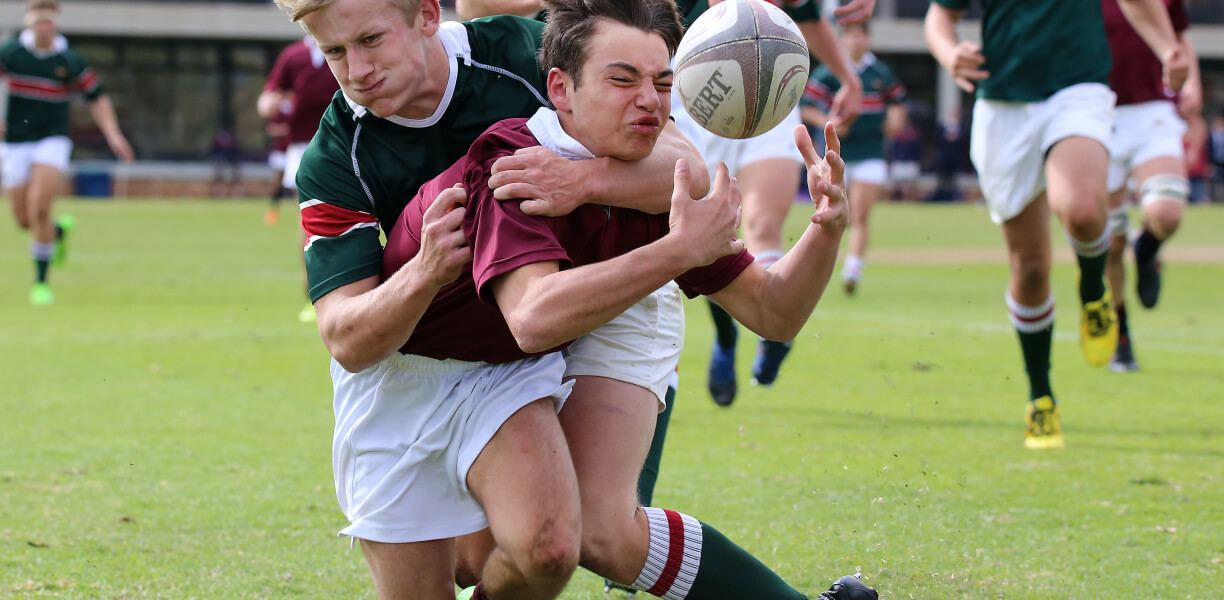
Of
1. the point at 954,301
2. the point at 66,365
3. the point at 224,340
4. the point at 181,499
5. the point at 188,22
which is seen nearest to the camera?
the point at 181,499

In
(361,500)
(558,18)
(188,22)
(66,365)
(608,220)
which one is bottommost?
(188,22)

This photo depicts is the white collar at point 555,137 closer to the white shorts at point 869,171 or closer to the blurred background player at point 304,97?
the blurred background player at point 304,97

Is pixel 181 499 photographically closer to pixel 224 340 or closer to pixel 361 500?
pixel 361 500

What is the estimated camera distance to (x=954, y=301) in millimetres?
12023

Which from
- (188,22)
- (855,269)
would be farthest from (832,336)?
(188,22)

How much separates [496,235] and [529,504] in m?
0.63

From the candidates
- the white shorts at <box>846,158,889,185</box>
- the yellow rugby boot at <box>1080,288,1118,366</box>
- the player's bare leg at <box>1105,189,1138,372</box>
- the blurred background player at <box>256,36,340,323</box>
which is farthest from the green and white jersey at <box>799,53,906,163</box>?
the yellow rugby boot at <box>1080,288,1118,366</box>

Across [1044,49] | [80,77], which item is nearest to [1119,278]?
[1044,49]

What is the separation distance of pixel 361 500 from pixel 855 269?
9.92 metres

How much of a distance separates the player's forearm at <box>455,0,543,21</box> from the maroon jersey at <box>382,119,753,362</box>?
3.64 ft

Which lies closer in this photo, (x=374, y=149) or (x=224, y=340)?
(x=374, y=149)

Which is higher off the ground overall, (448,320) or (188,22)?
(448,320)

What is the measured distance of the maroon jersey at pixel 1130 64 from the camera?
8.08 metres

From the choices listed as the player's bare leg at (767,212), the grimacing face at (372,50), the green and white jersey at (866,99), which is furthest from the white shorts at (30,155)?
the grimacing face at (372,50)
